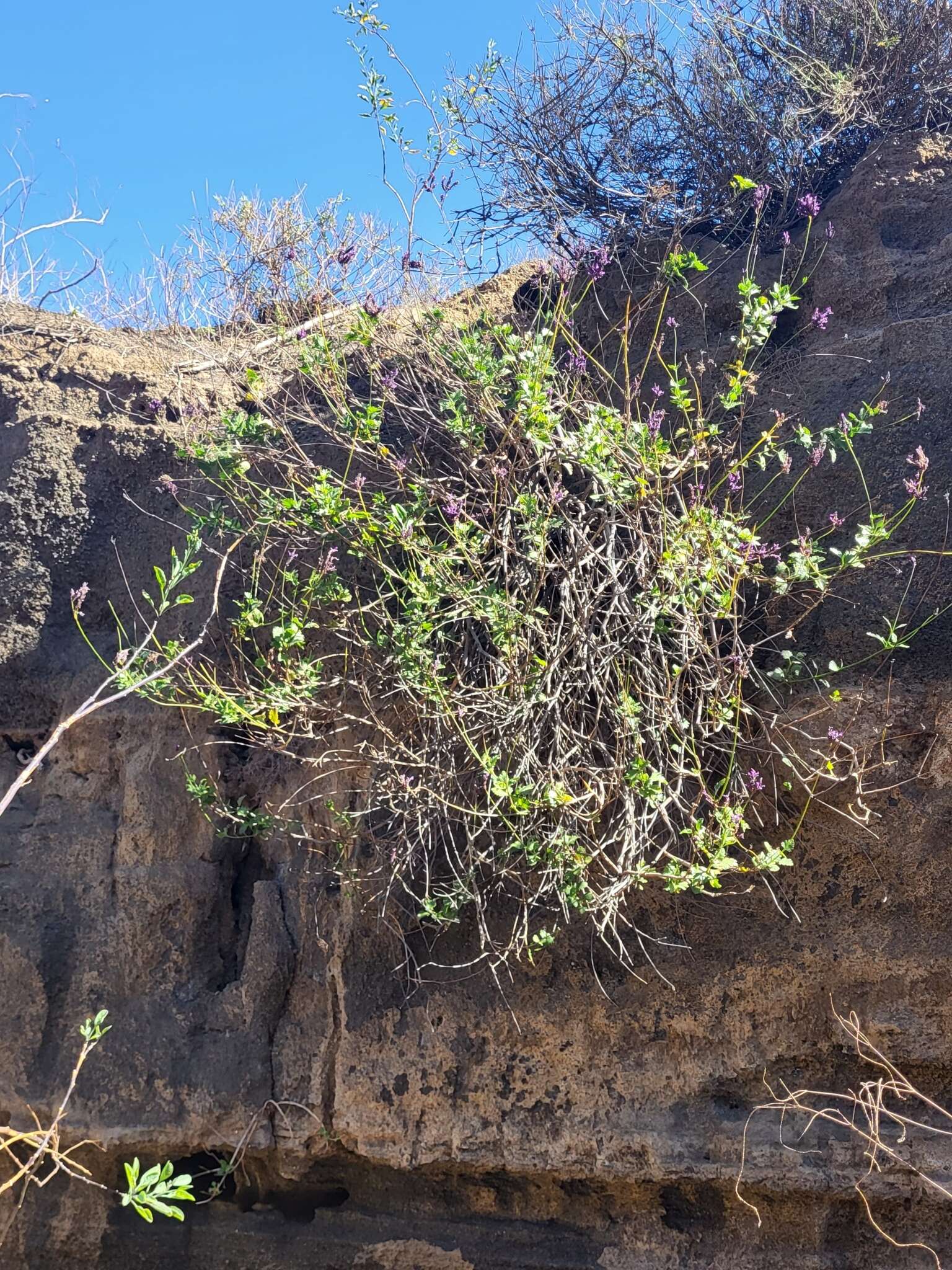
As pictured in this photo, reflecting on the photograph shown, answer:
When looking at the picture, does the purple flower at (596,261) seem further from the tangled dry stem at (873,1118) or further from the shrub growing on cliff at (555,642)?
the tangled dry stem at (873,1118)

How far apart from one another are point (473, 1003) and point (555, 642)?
1163 mm

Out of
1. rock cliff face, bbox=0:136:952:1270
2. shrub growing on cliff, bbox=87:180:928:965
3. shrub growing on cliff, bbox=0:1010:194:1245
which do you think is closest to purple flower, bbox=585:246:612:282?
shrub growing on cliff, bbox=87:180:928:965

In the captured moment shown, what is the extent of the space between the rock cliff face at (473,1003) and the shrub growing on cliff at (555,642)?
0.64ft

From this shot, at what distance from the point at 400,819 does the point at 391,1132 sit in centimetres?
94

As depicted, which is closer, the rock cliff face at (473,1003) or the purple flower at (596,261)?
the rock cliff face at (473,1003)

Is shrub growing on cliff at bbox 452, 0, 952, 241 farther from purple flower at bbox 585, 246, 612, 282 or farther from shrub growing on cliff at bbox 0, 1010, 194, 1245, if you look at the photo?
shrub growing on cliff at bbox 0, 1010, 194, 1245

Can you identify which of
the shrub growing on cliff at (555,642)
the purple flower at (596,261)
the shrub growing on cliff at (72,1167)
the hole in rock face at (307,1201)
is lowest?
the hole in rock face at (307,1201)

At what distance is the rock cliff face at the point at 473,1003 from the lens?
3.11 metres

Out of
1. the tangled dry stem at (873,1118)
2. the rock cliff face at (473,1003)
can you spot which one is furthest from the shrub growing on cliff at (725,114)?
the tangled dry stem at (873,1118)

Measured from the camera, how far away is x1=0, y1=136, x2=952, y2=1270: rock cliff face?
311 cm

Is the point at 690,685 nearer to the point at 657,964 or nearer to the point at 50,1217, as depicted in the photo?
the point at 657,964

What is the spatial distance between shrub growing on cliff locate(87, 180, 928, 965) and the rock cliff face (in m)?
0.20

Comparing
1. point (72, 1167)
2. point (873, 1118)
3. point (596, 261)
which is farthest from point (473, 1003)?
point (596, 261)

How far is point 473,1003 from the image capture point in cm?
339
